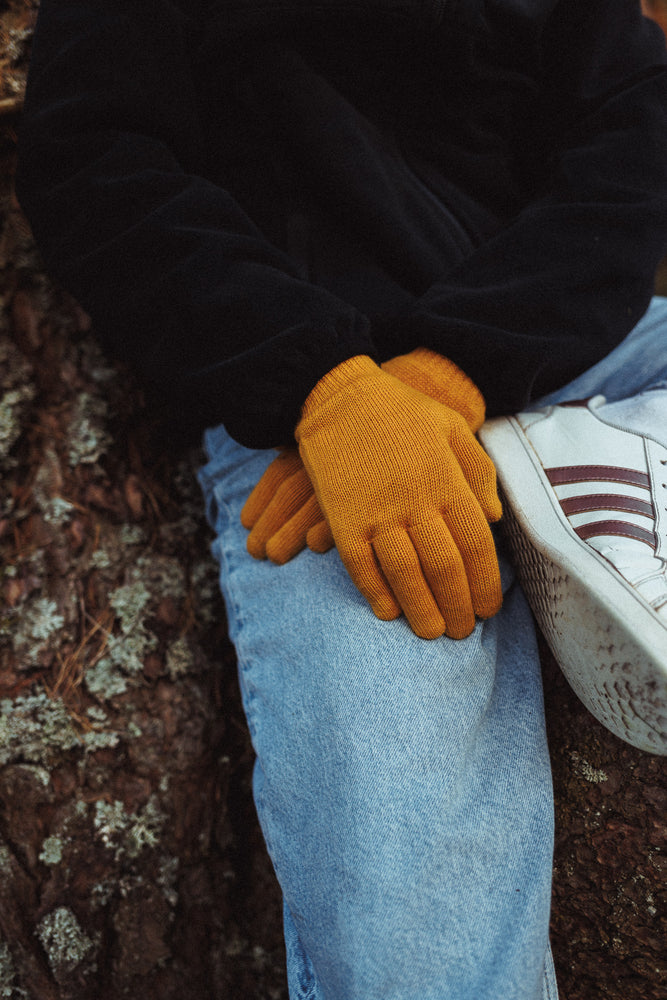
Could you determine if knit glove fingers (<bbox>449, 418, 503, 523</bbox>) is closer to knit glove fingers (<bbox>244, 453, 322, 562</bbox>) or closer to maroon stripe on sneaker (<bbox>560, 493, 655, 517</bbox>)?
maroon stripe on sneaker (<bbox>560, 493, 655, 517</bbox>)

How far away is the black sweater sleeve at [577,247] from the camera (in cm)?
93

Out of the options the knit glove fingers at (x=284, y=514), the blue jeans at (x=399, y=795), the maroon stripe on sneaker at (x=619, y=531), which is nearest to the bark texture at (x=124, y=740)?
the blue jeans at (x=399, y=795)

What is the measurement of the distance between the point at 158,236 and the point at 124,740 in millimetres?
968

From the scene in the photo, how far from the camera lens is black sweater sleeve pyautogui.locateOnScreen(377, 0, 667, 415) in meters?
0.93

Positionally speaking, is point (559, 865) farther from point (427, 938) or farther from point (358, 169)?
point (358, 169)

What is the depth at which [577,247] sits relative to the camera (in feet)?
3.18

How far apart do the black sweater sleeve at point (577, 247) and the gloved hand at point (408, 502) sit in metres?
0.14

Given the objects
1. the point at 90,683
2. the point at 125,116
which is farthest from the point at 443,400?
the point at 90,683

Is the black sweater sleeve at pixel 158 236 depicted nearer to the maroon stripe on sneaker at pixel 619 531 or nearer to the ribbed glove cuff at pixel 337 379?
the ribbed glove cuff at pixel 337 379

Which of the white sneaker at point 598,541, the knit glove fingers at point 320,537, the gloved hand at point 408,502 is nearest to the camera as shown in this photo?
the white sneaker at point 598,541

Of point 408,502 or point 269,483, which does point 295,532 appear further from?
point 408,502

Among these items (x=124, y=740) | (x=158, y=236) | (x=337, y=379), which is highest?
(x=158, y=236)

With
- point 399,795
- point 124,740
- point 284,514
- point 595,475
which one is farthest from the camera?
point 124,740

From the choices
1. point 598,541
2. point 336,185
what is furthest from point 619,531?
point 336,185
